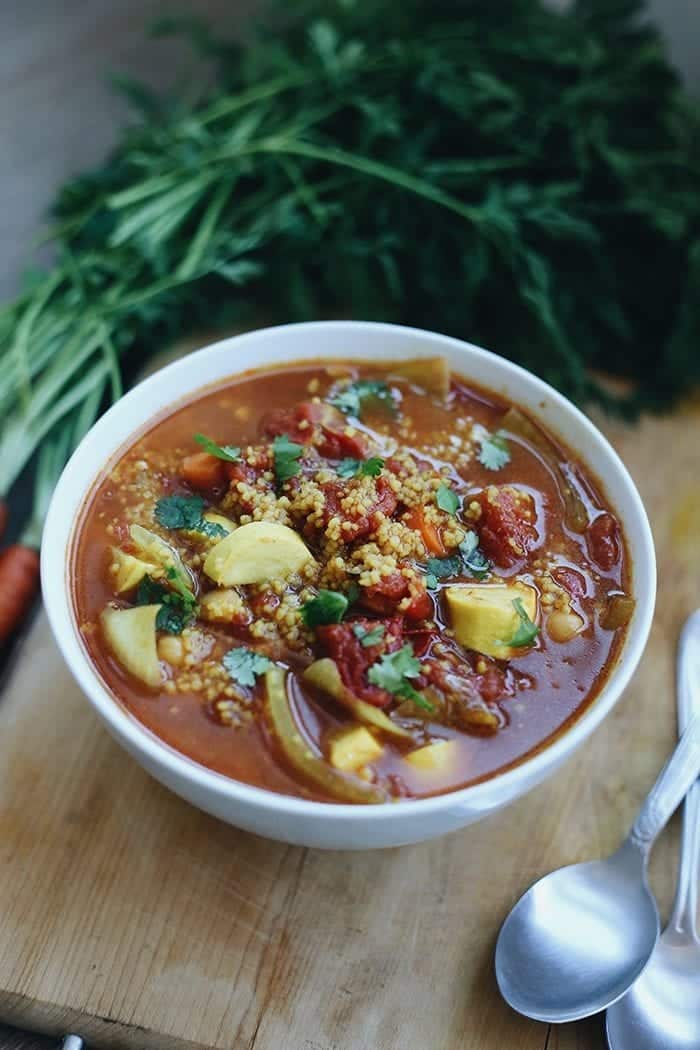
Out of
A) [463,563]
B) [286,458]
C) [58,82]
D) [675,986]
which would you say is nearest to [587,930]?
[675,986]

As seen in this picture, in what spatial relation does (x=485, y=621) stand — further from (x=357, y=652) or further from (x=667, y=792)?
(x=667, y=792)

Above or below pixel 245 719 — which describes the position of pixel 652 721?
below

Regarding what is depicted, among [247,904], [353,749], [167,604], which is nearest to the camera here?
[353,749]

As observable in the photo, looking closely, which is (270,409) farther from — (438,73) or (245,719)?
(438,73)

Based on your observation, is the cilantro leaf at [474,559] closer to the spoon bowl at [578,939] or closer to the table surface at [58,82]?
the spoon bowl at [578,939]

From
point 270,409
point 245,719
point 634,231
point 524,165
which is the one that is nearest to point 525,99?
point 524,165

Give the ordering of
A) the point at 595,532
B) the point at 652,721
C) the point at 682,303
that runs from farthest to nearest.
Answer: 1. the point at 682,303
2. the point at 652,721
3. the point at 595,532

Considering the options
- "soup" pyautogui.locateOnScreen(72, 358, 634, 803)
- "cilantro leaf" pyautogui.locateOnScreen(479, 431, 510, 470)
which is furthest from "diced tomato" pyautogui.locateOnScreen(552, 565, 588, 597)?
"cilantro leaf" pyautogui.locateOnScreen(479, 431, 510, 470)
